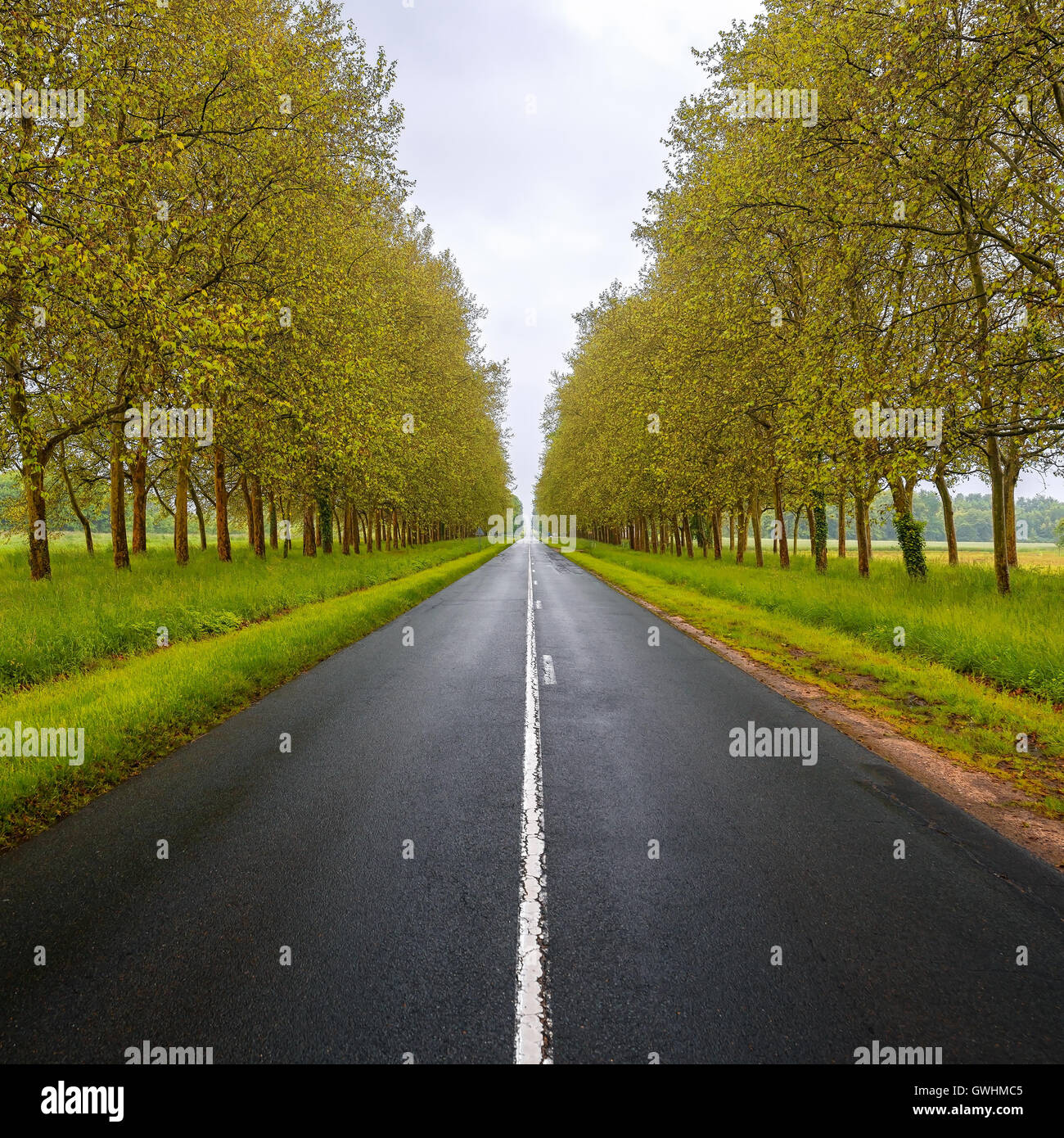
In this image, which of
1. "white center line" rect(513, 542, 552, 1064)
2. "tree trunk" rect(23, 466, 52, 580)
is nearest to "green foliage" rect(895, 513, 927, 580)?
"white center line" rect(513, 542, 552, 1064)

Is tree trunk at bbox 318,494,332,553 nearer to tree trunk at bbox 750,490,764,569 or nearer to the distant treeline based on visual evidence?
tree trunk at bbox 750,490,764,569

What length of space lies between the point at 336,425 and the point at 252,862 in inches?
490

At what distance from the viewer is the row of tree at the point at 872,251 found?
878 centimetres

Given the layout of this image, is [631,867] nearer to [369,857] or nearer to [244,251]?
[369,857]

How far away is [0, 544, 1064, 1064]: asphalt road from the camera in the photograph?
265 centimetres

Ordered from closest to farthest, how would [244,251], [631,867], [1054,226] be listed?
[631,867] < [1054,226] < [244,251]

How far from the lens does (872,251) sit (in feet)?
43.4

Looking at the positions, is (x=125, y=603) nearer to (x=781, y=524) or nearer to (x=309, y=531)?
(x=309, y=531)

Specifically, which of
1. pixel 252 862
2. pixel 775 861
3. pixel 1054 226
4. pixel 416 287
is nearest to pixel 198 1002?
pixel 252 862

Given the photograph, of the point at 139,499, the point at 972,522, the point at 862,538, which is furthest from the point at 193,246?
the point at 972,522

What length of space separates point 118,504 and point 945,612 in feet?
74.7

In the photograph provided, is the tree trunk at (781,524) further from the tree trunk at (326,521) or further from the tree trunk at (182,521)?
the tree trunk at (182,521)

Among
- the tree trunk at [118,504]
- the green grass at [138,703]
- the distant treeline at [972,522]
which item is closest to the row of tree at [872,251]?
the green grass at [138,703]

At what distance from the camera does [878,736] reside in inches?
267
